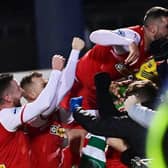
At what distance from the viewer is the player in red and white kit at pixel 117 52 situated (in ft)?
14.9

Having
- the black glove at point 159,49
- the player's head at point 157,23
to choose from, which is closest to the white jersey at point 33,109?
the black glove at point 159,49

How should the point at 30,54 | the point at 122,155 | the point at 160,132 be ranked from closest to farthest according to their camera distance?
the point at 160,132 → the point at 122,155 → the point at 30,54

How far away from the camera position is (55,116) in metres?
4.53

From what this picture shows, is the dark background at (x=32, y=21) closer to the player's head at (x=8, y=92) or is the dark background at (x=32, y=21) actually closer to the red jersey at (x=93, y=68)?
the red jersey at (x=93, y=68)

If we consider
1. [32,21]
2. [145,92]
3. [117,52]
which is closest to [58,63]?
[117,52]

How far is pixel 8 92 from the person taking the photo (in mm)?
4148

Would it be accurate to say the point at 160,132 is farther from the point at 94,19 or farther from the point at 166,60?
the point at 94,19

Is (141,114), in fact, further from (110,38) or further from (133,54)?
(110,38)

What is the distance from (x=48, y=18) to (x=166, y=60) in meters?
6.97

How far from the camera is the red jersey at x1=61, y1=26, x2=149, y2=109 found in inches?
185

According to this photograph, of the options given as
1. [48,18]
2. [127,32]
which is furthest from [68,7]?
[127,32]

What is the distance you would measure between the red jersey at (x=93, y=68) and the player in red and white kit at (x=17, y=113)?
0.51m

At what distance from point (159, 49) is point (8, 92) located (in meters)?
0.96

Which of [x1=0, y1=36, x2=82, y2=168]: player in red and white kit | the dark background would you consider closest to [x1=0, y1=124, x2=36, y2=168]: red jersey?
[x1=0, y1=36, x2=82, y2=168]: player in red and white kit
